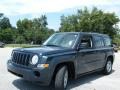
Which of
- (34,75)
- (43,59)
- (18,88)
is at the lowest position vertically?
(18,88)

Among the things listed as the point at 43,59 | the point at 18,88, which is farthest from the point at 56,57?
the point at 18,88

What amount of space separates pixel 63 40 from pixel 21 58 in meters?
1.81

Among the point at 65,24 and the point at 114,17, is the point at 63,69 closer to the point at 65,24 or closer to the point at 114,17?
the point at 114,17

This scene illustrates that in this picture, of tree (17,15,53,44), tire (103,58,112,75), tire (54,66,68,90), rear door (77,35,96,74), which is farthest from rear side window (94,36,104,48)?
tree (17,15,53,44)

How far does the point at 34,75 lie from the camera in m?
6.57

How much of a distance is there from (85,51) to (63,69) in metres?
1.44

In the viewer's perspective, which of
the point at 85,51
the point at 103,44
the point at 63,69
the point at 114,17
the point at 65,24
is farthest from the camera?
the point at 65,24

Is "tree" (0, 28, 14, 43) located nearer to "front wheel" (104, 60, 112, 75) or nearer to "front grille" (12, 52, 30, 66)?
"front wheel" (104, 60, 112, 75)

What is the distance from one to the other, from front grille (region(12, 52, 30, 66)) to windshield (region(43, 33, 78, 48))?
1.48 metres

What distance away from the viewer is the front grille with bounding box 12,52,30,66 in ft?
22.5

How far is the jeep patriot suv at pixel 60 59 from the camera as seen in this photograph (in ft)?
21.7

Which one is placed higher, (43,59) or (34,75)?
(43,59)

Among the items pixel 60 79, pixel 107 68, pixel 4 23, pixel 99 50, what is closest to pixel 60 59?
pixel 60 79

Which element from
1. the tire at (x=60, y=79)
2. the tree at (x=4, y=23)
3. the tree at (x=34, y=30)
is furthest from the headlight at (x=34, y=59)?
the tree at (x=4, y=23)
